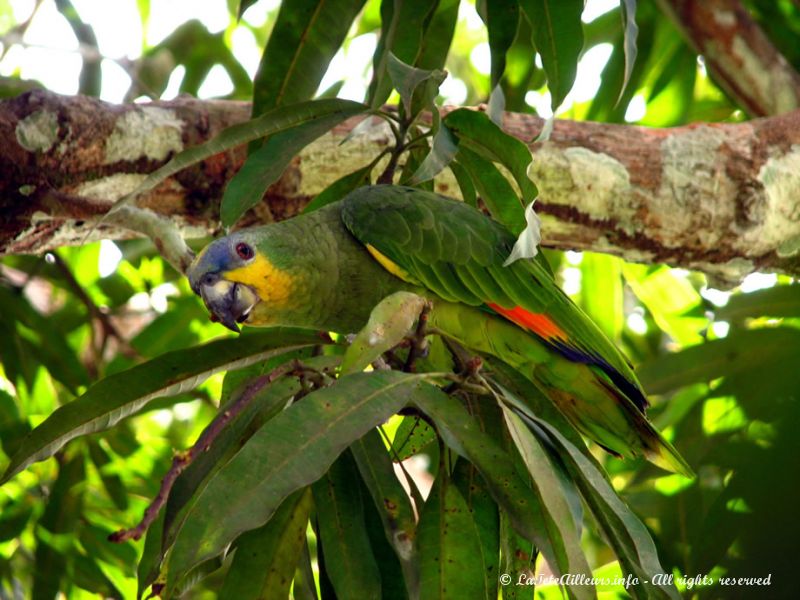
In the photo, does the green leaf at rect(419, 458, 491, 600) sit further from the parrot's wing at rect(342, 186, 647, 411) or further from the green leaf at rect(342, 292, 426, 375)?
the parrot's wing at rect(342, 186, 647, 411)

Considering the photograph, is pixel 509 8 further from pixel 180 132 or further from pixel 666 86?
pixel 666 86

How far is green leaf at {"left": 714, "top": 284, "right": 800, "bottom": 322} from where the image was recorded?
1844mm

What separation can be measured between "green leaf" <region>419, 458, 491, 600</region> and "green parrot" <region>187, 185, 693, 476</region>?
50 centimetres

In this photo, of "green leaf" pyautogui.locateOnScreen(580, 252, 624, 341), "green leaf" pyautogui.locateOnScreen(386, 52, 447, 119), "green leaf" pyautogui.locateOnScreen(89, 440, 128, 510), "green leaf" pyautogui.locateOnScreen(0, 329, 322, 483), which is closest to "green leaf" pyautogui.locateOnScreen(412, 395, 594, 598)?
"green leaf" pyautogui.locateOnScreen(0, 329, 322, 483)

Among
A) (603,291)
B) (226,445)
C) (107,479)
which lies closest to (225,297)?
(226,445)

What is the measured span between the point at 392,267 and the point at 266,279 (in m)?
0.27

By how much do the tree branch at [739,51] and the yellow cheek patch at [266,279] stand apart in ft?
5.83

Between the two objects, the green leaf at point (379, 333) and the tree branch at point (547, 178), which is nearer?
the green leaf at point (379, 333)

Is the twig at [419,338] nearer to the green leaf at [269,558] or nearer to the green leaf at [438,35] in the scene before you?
the green leaf at [269,558]

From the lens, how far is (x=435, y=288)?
199 cm

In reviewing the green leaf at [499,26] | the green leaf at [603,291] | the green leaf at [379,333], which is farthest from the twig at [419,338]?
the green leaf at [603,291]

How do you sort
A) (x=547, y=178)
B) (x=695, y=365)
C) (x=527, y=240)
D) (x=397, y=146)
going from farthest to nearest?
(x=547, y=178) < (x=695, y=365) < (x=397, y=146) < (x=527, y=240)

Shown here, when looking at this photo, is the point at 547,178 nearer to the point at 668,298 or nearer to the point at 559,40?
the point at 559,40

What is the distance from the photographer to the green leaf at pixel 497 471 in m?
1.39
